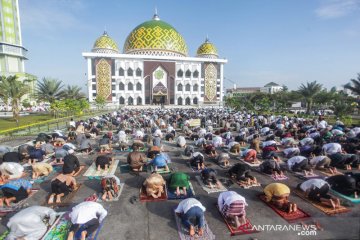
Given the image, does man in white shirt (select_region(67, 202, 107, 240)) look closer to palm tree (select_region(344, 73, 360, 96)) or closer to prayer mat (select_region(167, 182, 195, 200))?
prayer mat (select_region(167, 182, 195, 200))

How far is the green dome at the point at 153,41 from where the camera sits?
5653 centimetres

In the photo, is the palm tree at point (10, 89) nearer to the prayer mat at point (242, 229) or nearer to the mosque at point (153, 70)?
the prayer mat at point (242, 229)

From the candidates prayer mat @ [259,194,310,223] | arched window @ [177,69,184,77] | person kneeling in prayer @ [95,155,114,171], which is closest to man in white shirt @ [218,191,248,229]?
prayer mat @ [259,194,310,223]

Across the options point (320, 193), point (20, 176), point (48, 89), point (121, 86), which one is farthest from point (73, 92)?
point (320, 193)

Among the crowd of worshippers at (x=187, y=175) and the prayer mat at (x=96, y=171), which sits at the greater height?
the crowd of worshippers at (x=187, y=175)

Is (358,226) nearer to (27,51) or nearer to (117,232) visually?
(117,232)

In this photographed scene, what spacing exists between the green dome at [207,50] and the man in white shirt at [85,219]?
198 feet

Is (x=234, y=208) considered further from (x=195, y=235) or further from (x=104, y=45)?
(x=104, y=45)

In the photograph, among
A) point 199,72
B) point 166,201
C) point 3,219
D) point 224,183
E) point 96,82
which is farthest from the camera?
point 199,72

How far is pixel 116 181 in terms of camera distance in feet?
24.2

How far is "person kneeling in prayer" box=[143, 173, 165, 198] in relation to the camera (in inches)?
273

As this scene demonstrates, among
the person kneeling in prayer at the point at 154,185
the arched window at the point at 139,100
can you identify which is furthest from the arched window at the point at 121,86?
the person kneeling in prayer at the point at 154,185

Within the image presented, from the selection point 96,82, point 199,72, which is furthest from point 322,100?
point 96,82

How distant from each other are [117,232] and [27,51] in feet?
216
